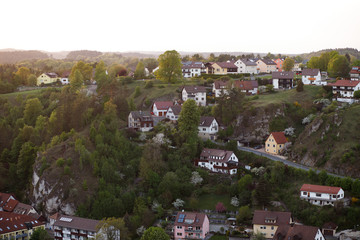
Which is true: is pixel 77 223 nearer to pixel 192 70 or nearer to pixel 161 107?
pixel 161 107

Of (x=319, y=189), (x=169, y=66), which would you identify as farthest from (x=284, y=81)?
(x=319, y=189)

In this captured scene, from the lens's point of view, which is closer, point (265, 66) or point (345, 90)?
point (345, 90)

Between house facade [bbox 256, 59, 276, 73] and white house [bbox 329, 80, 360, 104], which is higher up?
house facade [bbox 256, 59, 276, 73]

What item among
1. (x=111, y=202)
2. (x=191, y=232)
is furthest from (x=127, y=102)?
(x=191, y=232)

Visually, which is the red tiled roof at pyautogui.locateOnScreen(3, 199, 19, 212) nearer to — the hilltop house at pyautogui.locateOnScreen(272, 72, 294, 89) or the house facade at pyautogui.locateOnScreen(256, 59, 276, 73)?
the hilltop house at pyautogui.locateOnScreen(272, 72, 294, 89)

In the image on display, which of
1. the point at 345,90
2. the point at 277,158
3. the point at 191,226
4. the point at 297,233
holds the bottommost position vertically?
the point at 191,226

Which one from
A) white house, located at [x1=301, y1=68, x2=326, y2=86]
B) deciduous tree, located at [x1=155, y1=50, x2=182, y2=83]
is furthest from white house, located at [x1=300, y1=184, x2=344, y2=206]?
deciduous tree, located at [x1=155, y1=50, x2=182, y2=83]

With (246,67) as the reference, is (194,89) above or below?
below
